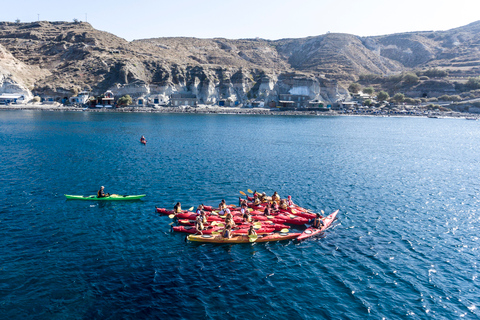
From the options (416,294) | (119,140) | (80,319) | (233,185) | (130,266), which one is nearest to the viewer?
(80,319)

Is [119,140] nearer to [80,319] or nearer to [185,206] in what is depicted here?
[185,206]

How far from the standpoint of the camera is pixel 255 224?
30391 mm

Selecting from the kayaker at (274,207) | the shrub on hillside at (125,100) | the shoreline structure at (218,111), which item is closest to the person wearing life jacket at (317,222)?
the kayaker at (274,207)

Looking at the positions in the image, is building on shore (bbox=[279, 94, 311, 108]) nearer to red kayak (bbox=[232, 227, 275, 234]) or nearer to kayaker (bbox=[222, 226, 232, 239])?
red kayak (bbox=[232, 227, 275, 234])

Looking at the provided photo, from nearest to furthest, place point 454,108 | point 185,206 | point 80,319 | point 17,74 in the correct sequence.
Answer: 1. point 80,319
2. point 185,206
3. point 17,74
4. point 454,108

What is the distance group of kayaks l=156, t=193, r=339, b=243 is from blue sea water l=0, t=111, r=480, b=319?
81cm

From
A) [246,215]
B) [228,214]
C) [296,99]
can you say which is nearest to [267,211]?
[246,215]

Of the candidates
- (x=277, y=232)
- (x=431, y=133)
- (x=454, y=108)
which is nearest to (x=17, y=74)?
(x=277, y=232)

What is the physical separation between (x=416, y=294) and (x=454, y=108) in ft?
640

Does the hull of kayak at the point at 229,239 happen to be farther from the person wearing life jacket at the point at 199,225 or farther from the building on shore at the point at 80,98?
the building on shore at the point at 80,98

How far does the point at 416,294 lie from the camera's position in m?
21.4

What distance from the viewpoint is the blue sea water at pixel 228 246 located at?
773 inches

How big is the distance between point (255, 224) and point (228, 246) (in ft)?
13.2

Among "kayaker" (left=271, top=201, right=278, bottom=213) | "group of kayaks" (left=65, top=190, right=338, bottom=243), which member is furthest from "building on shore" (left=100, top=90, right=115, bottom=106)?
"kayaker" (left=271, top=201, right=278, bottom=213)
